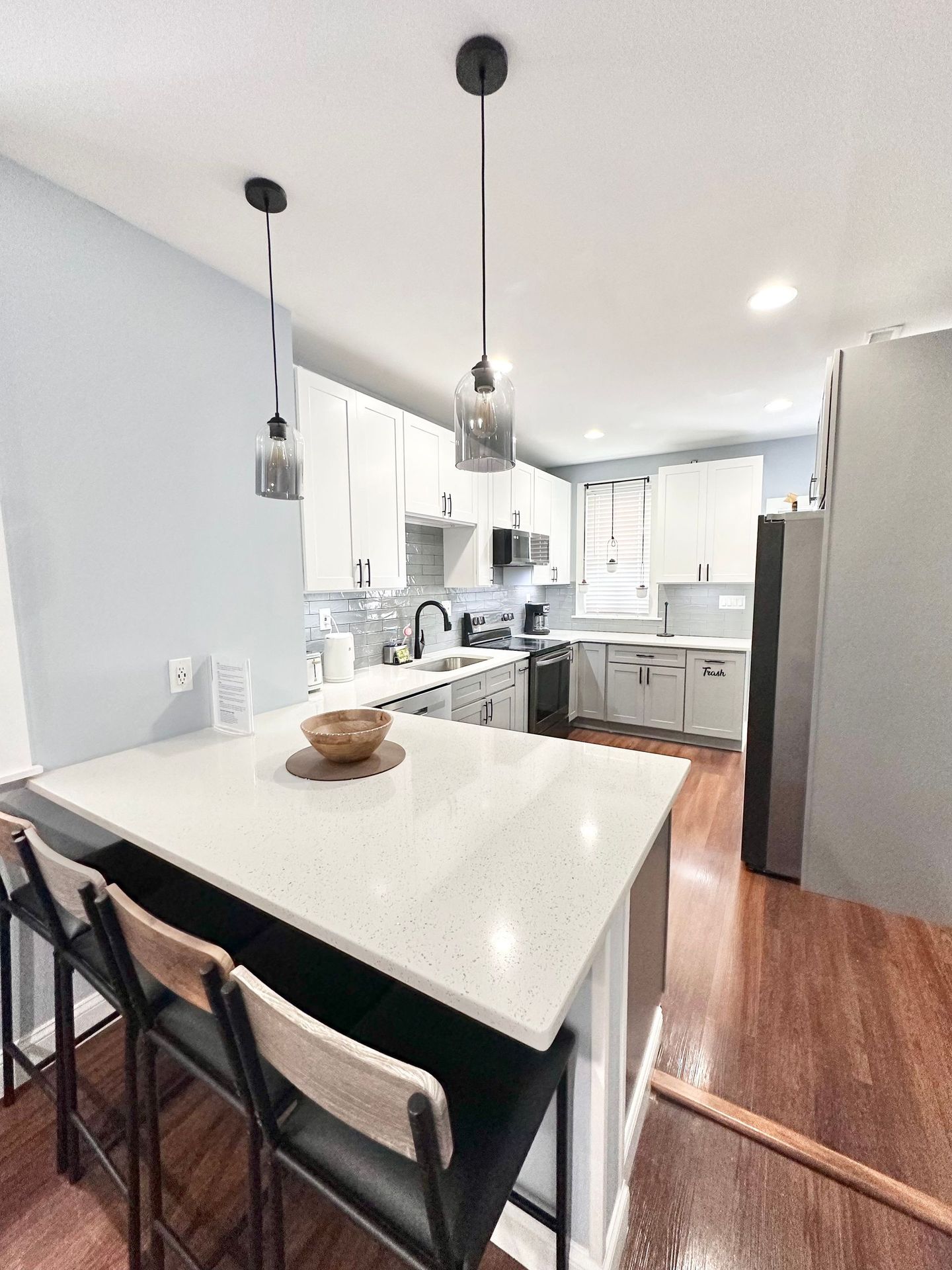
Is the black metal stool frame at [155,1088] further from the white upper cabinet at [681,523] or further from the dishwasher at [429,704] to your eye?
the white upper cabinet at [681,523]

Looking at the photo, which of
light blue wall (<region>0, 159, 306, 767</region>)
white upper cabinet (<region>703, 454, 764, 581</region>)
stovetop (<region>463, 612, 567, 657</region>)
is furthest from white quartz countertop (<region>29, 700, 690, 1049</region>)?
white upper cabinet (<region>703, 454, 764, 581</region>)

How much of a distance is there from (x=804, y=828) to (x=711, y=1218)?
5.32ft

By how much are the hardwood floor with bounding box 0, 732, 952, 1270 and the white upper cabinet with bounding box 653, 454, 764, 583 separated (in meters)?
2.80

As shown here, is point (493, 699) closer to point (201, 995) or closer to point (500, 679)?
point (500, 679)

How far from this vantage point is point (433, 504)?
10.5ft

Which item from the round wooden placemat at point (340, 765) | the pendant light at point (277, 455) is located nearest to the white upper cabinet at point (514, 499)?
the pendant light at point (277, 455)

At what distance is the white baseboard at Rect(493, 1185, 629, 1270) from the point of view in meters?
1.03

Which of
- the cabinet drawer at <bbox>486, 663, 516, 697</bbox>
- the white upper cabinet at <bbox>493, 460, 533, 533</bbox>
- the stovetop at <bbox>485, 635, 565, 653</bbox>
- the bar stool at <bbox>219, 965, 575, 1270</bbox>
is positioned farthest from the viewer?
the stovetop at <bbox>485, 635, 565, 653</bbox>

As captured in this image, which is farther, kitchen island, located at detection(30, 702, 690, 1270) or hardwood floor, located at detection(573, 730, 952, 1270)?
hardwood floor, located at detection(573, 730, 952, 1270)

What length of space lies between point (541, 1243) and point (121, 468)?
2270mm

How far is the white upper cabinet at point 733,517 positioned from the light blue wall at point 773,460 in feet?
0.38

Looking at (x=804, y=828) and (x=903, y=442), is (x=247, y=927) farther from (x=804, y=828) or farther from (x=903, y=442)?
(x=903, y=442)

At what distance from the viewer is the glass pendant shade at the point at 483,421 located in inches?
51.2

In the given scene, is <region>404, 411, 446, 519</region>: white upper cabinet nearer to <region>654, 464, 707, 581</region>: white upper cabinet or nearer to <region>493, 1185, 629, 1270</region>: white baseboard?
<region>654, 464, 707, 581</region>: white upper cabinet
